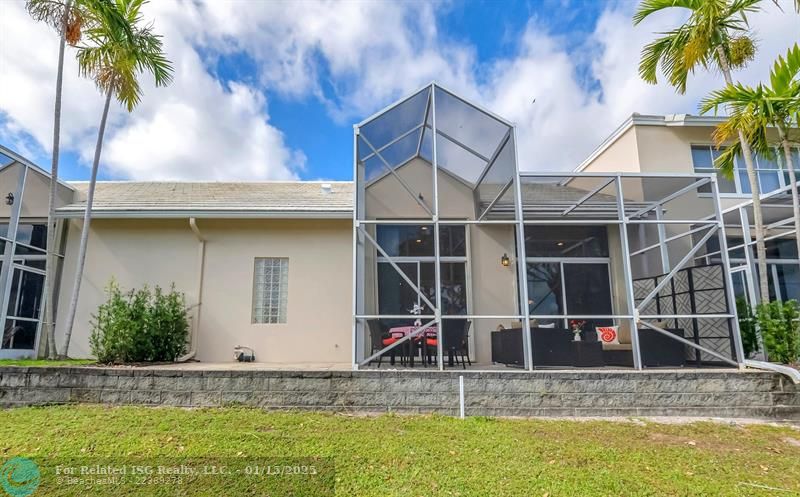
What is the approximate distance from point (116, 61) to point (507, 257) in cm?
821

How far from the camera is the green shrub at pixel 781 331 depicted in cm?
575

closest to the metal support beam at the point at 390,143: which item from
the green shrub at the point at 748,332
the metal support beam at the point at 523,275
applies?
the metal support beam at the point at 523,275

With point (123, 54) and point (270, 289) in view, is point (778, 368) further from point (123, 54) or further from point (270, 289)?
point (123, 54)

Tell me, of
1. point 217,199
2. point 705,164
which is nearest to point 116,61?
point 217,199

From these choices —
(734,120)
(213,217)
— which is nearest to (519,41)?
(734,120)

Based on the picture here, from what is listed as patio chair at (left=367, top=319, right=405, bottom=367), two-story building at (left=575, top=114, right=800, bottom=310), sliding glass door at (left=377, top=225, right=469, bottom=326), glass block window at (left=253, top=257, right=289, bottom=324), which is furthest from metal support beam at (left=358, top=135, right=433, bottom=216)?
two-story building at (left=575, top=114, right=800, bottom=310)

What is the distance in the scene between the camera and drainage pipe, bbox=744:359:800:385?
17.0ft

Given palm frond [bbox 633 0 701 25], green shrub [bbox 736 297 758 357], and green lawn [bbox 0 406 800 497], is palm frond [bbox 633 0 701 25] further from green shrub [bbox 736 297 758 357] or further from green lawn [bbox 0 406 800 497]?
green lawn [bbox 0 406 800 497]

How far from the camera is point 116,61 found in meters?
7.08

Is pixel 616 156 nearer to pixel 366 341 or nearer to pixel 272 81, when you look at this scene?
pixel 366 341

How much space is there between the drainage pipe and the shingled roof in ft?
22.1

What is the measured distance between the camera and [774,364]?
18.1 ft

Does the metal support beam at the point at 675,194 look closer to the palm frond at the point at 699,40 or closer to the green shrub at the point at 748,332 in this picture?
the palm frond at the point at 699,40

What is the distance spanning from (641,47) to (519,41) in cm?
438
